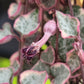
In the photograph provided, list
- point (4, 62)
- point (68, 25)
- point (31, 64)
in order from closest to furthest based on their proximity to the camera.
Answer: point (68, 25)
point (31, 64)
point (4, 62)

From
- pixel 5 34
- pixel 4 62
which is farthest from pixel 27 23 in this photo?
pixel 4 62

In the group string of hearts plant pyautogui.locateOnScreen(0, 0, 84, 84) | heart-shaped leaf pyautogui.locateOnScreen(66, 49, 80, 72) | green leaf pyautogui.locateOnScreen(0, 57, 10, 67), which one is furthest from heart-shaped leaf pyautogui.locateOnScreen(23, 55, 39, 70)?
green leaf pyautogui.locateOnScreen(0, 57, 10, 67)

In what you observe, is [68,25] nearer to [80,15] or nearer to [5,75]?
[80,15]

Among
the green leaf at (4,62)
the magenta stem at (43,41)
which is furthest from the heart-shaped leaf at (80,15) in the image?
the green leaf at (4,62)

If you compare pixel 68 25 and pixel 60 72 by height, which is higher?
pixel 68 25

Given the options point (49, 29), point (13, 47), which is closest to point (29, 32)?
point (49, 29)

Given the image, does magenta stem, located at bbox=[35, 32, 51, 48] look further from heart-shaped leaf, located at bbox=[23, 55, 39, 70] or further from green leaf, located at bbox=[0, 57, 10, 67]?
green leaf, located at bbox=[0, 57, 10, 67]

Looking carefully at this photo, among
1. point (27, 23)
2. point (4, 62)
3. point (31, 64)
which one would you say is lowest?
point (4, 62)
